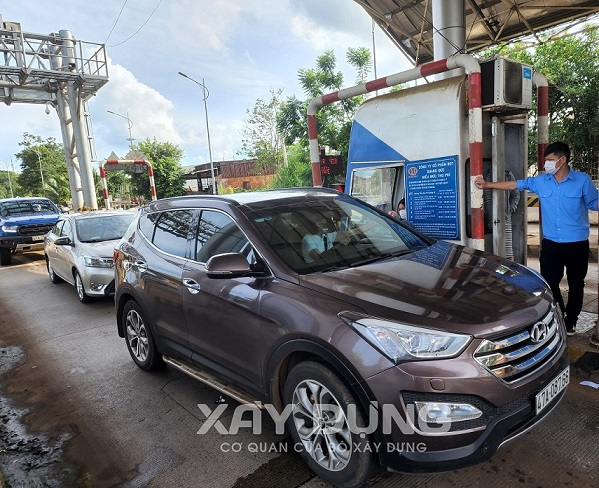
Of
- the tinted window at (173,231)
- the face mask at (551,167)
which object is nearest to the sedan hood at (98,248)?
the tinted window at (173,231)

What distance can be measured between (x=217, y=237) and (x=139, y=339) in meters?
1.71

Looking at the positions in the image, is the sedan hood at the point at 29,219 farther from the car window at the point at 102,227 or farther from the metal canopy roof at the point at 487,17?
the metal canopy roof at the point at 487,17

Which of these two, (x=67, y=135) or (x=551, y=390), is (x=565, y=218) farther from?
(x=67, y=135)

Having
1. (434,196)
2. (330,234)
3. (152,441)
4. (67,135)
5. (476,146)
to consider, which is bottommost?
(152,441)

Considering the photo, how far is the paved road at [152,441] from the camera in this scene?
255cm

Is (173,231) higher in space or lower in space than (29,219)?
higher

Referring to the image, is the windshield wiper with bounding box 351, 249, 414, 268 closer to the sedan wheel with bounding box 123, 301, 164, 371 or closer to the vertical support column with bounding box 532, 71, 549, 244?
the sedan wheel with bounding box 123, 301, 164, 371

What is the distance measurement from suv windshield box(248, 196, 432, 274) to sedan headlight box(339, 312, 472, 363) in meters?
0.70

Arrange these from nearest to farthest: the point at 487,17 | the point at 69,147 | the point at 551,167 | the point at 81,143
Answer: the point at 551,167 < the point at 487,17 < the point at 81,143 < the point at 69,147

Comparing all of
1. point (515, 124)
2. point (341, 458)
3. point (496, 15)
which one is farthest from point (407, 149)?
point (496, 15)

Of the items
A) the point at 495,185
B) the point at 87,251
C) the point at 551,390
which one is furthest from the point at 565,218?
the point at 87,251

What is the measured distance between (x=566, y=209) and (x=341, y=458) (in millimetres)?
2995

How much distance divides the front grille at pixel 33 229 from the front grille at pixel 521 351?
13.5 meters

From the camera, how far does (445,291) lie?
244cm
